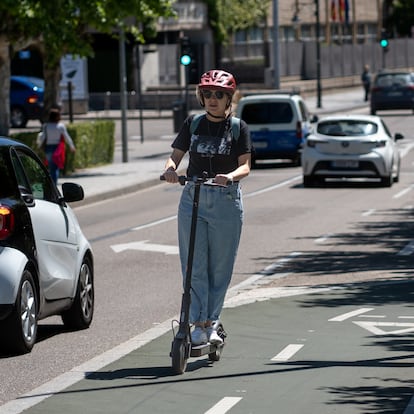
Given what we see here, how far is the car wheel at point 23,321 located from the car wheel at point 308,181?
19.6 meters

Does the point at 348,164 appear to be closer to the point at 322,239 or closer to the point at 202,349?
the point at 322,239

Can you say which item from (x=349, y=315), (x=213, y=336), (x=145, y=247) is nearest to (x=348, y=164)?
(x=145, y=247)

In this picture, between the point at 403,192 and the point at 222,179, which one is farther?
the point at 403,192

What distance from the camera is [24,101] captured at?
5694 cm

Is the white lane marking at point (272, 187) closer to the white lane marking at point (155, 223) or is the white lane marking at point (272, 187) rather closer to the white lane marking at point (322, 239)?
the white lane marking at point (155, 223)

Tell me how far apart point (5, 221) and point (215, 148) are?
64.6 inches

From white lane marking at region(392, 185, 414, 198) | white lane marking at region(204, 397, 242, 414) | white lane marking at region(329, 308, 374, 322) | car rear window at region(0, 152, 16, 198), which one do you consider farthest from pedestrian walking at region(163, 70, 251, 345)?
white lane marking at region(392, 185, 414, 198)

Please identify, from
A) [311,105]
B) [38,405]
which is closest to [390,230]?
[38,405]

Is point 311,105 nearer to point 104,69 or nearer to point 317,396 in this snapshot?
point 104,69

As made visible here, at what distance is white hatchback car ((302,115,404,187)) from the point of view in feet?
97.2

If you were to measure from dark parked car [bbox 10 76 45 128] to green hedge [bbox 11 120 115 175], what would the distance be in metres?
19.4

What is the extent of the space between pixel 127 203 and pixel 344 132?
504cm

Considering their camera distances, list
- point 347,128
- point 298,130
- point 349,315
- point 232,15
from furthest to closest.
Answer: point 232,15 < point 298,130 < point 347,128 < point 349,315

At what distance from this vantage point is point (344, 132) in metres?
30.1
